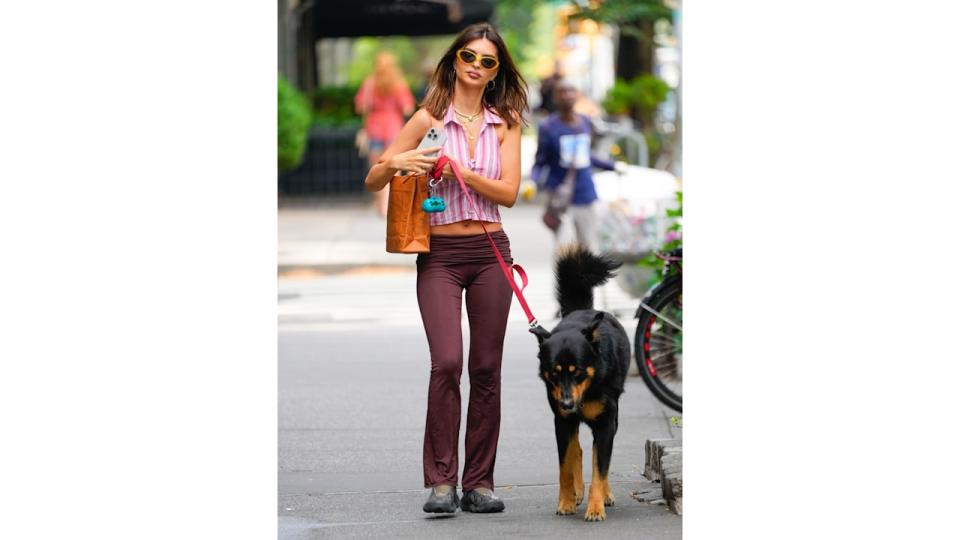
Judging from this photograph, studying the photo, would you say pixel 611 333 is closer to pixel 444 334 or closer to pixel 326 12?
pixel 444 334

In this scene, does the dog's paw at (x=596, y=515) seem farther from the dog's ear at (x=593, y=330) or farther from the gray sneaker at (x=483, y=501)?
the dog's ear at (x=593, y=330)

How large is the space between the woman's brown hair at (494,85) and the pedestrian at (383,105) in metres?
15.6

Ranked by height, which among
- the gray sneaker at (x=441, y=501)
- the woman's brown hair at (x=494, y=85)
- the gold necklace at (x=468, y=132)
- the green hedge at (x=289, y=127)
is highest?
the green hedge at (x=289, y=127)

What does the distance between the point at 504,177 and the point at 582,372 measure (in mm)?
844

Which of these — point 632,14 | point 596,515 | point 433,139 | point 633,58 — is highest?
point 633,58

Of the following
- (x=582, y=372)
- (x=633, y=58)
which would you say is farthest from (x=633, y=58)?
(x=582, y=372)

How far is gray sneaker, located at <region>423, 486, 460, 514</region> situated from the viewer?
6.45m

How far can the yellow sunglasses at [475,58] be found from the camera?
629 centimetres

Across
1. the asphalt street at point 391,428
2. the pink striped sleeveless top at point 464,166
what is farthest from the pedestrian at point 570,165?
the pink striped sleeveless top at point 464,166

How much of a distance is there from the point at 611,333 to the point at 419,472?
60.5 inches

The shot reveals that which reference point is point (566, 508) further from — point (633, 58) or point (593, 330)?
point (633, 58)

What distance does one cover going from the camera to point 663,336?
29.4 ft
